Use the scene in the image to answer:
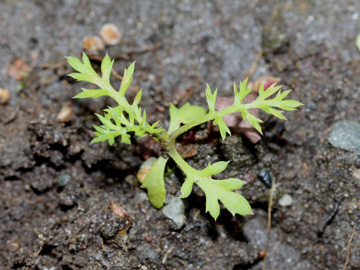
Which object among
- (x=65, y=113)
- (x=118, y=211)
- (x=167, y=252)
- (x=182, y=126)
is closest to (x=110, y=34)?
(x=65, y=113)

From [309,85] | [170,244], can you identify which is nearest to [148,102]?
[170,244]

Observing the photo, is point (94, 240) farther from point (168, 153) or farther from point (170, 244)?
point (168, 153)

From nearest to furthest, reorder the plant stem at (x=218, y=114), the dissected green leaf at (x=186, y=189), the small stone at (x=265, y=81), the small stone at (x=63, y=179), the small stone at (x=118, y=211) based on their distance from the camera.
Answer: the dissected green leaf at (x=186, y=189) < the plant stem at (x=218, y=114) < the small stone at (x=118, y=211) < the small stone at (x=63, y=179) < the small stone at (x=265, y=81)

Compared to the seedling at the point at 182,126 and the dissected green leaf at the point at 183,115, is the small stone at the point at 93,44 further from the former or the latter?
the dissected green leaf at the point at 183,115

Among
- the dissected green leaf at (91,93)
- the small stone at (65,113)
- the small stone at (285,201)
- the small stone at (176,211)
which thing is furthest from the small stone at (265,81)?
the small stone at (65,113)

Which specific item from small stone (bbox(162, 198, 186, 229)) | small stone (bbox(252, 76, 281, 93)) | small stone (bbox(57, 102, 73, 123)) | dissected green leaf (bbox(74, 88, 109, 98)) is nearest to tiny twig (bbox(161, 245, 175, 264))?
small stone (bbox(162, 198, 186, 229))

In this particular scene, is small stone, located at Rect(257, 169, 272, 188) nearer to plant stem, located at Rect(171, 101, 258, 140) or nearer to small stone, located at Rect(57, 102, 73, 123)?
plant stem, located at Rect(171, 101, 258, 140)
